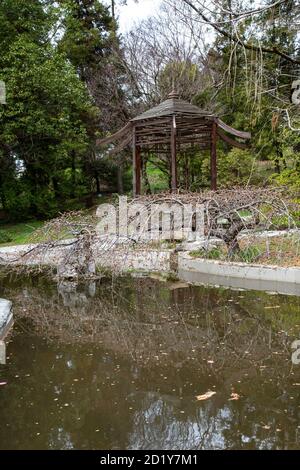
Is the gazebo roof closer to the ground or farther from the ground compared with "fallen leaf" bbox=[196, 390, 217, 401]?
farther from the ground

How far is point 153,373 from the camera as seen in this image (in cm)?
502

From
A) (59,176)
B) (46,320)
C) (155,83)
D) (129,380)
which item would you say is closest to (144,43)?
(155,83)

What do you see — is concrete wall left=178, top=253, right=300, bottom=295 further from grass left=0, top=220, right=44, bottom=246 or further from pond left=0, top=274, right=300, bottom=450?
grass left=0, top=220, right=44, bottom=246

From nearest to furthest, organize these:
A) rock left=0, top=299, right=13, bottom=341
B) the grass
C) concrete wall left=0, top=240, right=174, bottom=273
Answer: rock left=0, top=299, right=13, bottom=341 → concrete wall left=0, top=240, right=174, bottom=273 → the grass

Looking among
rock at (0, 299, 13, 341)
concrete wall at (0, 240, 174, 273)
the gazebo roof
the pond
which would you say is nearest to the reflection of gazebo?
the gazebo roof

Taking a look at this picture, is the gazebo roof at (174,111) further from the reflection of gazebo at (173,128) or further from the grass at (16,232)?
the grass at (16,232)

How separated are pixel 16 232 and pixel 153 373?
14620 mm

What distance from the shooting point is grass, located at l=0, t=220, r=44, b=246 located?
15.9 meters

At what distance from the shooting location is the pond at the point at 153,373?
150 inches

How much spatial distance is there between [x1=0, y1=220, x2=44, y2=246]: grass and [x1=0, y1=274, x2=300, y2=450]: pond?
775cm

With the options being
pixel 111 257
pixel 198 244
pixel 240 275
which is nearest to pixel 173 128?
pixel 198 244

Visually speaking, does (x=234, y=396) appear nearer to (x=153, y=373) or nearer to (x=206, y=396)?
(x=206, y=396)

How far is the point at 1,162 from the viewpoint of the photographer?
66.7 ft

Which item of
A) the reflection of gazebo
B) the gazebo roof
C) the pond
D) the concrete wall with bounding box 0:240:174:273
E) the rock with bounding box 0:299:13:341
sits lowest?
the pond
